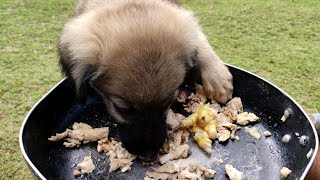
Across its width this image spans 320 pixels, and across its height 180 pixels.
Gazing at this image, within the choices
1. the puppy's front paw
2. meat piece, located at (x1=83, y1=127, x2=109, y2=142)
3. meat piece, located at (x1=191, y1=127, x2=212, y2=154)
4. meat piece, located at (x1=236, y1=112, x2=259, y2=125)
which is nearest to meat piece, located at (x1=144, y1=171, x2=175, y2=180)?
meat piece, located at (x1=191, y1=127, x2=212, y2=154)

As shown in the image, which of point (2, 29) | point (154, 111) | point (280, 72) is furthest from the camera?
point (2, 29)

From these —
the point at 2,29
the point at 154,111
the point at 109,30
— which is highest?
the point at 109,30

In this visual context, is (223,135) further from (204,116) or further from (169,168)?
(169,168)

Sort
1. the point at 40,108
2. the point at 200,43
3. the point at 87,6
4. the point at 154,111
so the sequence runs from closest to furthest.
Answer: the point at 154,111 < the point at 40,108 < the point at 200,43 < the point at 87,6

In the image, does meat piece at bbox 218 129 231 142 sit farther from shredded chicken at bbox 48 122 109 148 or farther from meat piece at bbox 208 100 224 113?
shredded chicken at bbox 48 122 109 148

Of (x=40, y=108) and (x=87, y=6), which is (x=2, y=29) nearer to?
(x=87, y=6)

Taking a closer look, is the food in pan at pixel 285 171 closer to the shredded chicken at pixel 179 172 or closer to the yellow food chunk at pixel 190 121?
the shredded chicken at pixel 179 172

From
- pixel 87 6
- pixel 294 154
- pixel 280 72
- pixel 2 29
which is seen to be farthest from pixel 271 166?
pixel 2 29

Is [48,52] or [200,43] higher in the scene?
[200,43]
